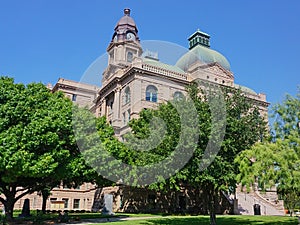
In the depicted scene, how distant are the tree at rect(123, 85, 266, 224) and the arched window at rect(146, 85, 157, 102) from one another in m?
22.0

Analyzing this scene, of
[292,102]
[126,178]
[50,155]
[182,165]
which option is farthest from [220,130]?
[50,155]

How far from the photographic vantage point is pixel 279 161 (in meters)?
16.5

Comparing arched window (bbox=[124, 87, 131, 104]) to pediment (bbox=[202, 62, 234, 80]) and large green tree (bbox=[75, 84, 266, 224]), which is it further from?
large green tree (bbox=[75, 84, 266, 224])

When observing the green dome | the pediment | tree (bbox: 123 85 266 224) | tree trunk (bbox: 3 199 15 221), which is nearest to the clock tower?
the green dome

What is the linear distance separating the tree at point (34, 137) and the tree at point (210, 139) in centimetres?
560

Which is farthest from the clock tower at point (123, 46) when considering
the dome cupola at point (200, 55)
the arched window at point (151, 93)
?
the arched window at point (151, 93)

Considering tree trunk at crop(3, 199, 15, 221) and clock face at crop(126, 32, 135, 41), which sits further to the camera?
clock face at crop(126, 32, 135, 41)

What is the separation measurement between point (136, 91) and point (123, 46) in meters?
14.8

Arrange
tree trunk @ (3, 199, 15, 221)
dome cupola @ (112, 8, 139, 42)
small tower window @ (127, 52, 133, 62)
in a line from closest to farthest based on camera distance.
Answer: tree trunk @ (3, 199, 15, 221) < small tower window @ (127, 52, 133, 62) < dome cupola @ (112, 8, 139, 42)

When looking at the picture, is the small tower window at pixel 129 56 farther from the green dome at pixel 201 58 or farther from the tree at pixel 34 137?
the tree at pixel 34 137

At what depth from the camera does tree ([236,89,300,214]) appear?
53.5ft

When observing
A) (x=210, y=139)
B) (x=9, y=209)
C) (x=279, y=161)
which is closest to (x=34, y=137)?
(x=9, y=209)

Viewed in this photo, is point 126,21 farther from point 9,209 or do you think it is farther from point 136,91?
point 9,209

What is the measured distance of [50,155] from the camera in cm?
2275
